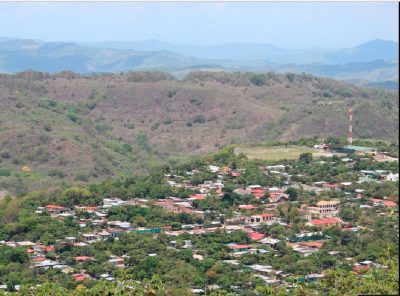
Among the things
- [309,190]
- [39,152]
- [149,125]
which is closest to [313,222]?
[309,190]

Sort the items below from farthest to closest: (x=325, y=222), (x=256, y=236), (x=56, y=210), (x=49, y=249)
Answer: (x=56, y=210) < (x=325, y=222) < (x=256, y=236) < (x=49, y=249)

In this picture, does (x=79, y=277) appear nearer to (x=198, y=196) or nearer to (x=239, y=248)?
(x=239, y=248)

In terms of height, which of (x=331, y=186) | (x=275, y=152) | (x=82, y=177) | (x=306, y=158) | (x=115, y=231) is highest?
(x=306, y=158)

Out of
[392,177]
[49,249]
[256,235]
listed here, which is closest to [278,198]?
[392,177]

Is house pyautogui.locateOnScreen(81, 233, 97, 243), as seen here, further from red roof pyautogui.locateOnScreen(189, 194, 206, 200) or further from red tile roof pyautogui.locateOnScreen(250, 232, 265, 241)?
red roof pyautogui.locateOnScreen(189, 194, 206, 200)

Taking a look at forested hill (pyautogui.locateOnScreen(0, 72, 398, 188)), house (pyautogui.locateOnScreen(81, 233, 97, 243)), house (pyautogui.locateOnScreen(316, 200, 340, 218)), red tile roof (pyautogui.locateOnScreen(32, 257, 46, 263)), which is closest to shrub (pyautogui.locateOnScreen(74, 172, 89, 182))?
forested hill (pyautogui.locateOnScreen(0, 72, 398, 188))
